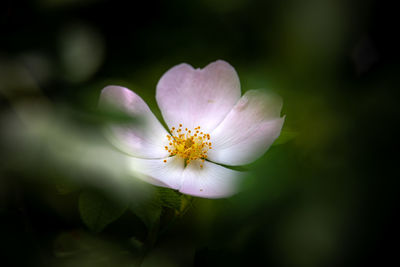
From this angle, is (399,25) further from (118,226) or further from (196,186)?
(118,226)

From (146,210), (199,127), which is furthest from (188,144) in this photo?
(146,210)

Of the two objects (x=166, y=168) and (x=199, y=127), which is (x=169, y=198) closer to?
(x=166, y=168)

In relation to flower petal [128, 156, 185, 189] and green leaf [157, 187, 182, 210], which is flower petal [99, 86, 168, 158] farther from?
green leaf [157, 187, 182, 210]

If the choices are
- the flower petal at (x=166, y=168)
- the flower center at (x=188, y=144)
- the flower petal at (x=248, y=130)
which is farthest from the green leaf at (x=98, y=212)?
the flower center at (x=188, y=144)

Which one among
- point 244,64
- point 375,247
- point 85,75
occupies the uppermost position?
point 244,64

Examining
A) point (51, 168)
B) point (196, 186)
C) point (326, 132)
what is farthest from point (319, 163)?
point (51, 168)
